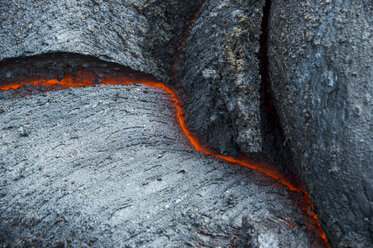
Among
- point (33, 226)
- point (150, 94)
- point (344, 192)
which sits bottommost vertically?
point (33, 226)

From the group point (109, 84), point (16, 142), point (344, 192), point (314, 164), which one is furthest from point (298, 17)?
point (16, 142)

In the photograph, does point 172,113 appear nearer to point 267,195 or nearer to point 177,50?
point 177,50

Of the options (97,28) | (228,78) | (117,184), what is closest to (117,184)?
(117,184)

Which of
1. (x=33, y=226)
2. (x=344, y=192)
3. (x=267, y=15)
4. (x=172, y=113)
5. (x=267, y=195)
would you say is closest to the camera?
(x=344, y=192)

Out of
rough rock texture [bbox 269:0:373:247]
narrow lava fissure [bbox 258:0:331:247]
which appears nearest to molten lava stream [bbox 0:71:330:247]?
narrow lava fissure [bbox 258:0:331:247]

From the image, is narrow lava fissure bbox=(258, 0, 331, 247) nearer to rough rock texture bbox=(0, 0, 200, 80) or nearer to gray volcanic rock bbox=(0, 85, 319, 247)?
gray volcanic rock bbox=(0, 85, 319, 247)

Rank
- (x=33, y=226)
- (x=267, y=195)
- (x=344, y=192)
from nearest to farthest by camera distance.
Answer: (x=344, y=192) < (x=33, y=226) < (x=267, y=195)

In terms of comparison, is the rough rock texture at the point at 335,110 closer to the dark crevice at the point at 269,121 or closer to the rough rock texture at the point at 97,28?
the dark crevice at the point at 269,121

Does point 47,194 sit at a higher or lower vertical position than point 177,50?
lower
